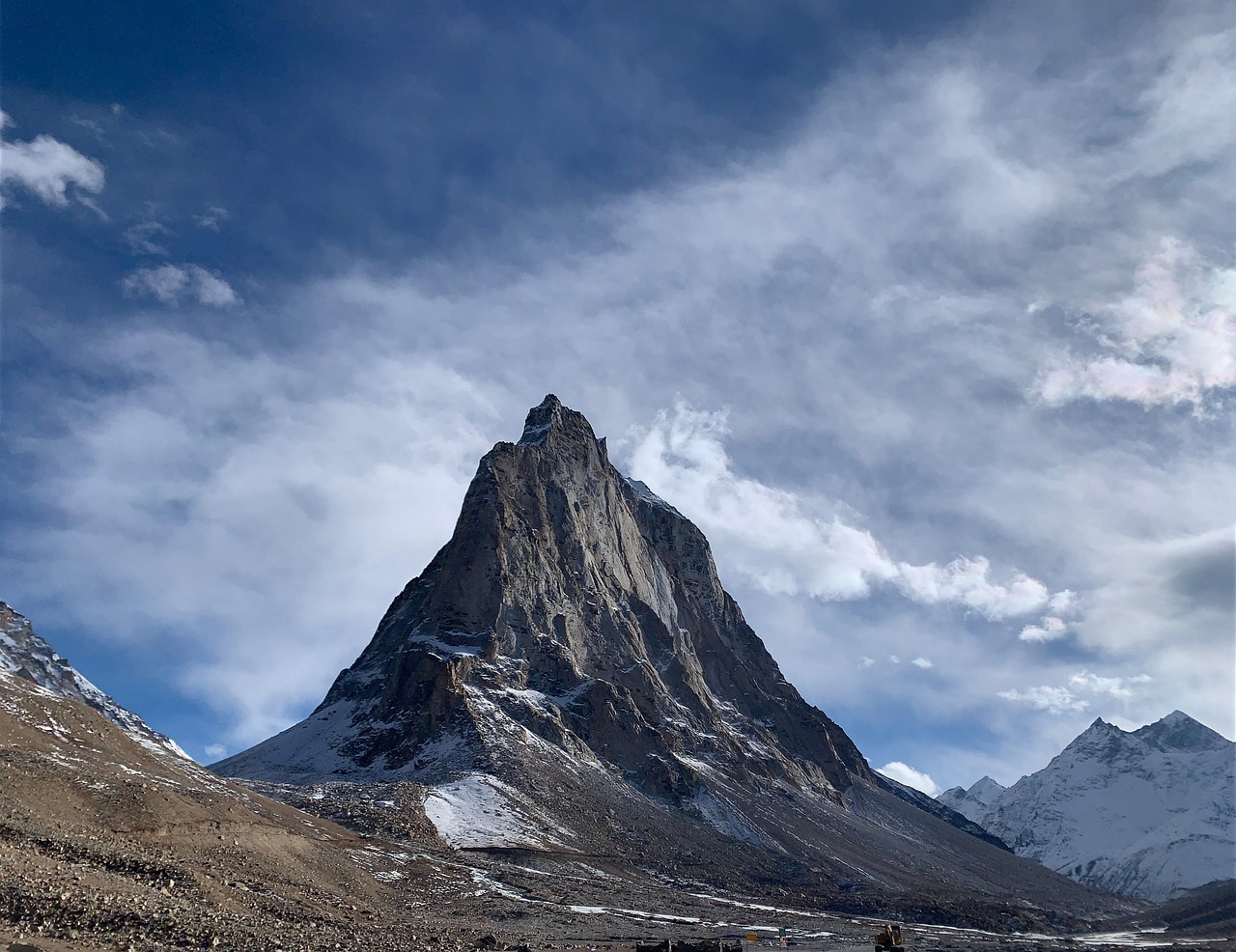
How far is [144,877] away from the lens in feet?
137

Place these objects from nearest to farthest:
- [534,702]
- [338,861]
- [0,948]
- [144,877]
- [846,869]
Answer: [0,948] → [144,877] → [338,861] → [846,869] → [534,702]

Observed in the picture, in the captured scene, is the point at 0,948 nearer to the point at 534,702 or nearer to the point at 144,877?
the point at 144,877

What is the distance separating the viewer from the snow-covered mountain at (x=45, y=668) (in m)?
159

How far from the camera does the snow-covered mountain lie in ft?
522

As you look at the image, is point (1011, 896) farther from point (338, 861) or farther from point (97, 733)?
point (97, 733)

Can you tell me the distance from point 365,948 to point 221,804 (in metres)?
36.3

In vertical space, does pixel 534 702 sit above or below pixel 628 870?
above

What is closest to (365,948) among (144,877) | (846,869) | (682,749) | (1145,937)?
(144,877)

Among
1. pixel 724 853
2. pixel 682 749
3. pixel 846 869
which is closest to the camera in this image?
pixel 724 853

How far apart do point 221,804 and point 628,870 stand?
222ft

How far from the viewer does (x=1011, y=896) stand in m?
183

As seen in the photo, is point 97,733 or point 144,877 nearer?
point 144,877

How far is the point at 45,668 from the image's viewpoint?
172000 millimetres

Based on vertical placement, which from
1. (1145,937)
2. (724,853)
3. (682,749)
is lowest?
(1145,937)
